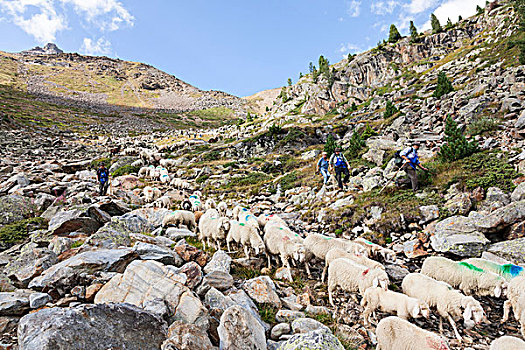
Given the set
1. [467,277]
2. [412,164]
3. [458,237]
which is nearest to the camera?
[467,277]

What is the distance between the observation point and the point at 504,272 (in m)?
6.18

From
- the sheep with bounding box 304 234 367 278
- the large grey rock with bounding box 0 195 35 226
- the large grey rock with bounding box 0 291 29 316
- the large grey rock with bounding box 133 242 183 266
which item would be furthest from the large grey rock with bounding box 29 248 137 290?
the large grey rock with bounding box 0 195 35 226

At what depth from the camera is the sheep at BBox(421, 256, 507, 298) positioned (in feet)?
19.5

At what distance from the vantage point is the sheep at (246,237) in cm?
897

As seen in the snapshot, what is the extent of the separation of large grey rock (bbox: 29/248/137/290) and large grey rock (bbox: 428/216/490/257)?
32.2 feet

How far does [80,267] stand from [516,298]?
973 centimetres

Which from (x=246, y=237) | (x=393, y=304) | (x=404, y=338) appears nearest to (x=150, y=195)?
(x=246, y=237)

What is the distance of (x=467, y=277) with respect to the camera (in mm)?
6352

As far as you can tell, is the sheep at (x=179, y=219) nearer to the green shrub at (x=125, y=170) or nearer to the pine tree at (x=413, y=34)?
the green shrub at (x=125, y=170)

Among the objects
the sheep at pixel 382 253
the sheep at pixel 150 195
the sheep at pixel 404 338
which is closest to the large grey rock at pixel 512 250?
the sheep at pixel 382 253

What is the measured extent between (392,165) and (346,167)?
266 centimetres

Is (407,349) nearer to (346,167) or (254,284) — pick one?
(254,284)

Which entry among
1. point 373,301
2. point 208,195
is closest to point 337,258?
point 373,301

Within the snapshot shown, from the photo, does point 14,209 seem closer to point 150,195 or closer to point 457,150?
point 150,195
